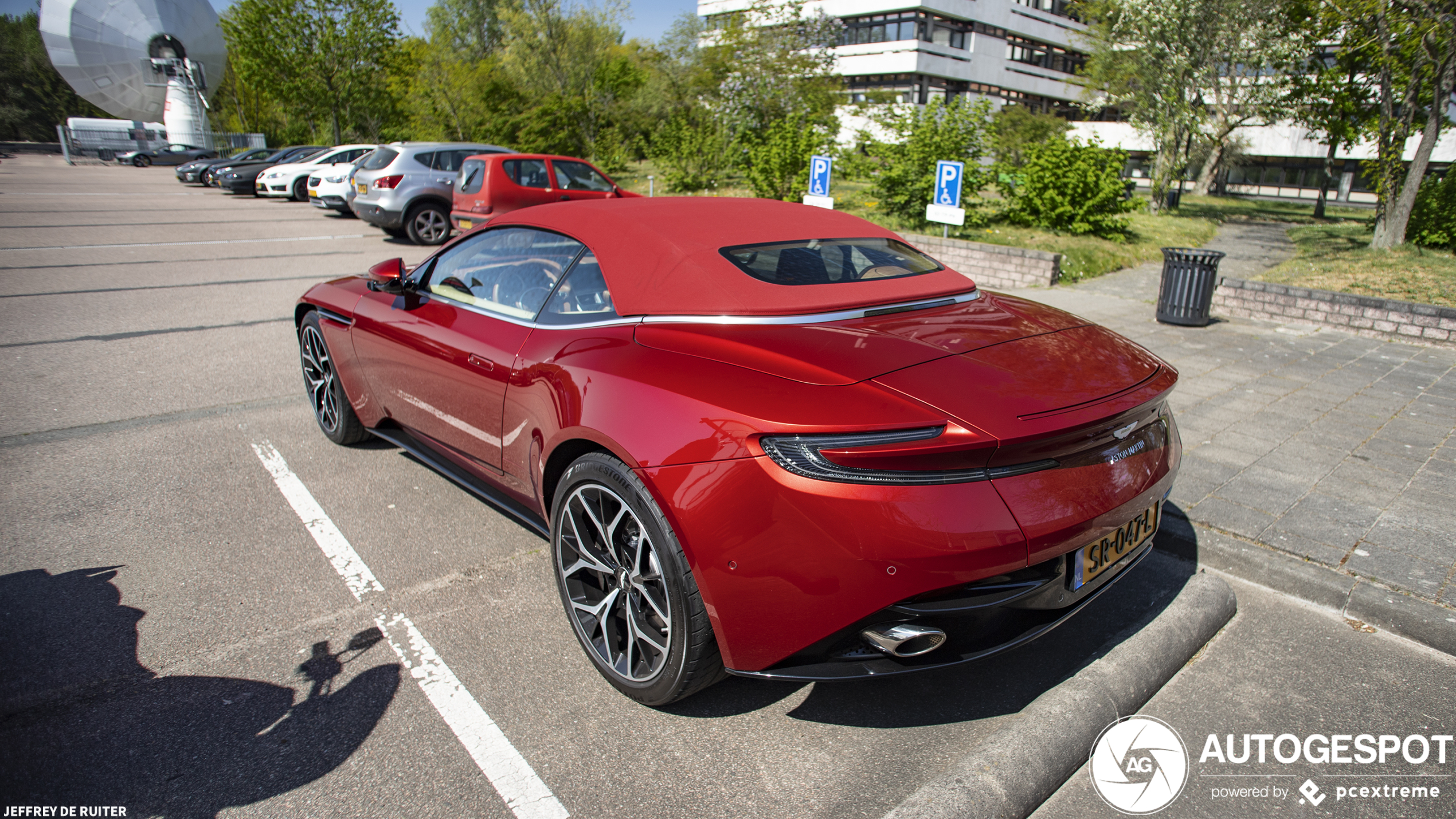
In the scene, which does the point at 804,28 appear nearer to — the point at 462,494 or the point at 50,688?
the point at 462,494

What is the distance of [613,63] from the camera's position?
37625 mm

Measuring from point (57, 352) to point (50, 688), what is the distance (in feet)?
18.8

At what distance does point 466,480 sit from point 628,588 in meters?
1.26

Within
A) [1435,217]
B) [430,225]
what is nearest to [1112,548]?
[430,225]

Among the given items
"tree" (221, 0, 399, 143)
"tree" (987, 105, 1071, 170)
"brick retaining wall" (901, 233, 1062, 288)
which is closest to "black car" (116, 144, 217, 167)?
"tree" (221, 0, 399, 143)

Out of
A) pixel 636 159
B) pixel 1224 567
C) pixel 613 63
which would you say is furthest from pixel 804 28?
pixel 1224 567

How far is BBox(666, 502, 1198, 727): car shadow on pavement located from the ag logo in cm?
26

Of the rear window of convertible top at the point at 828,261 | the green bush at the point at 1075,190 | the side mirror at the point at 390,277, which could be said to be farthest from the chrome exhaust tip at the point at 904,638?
the green bush at the point at 1075,190

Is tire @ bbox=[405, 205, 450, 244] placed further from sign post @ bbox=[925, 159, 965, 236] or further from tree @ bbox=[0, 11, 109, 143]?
tree @ bbox=[0, 11, 109, 143]

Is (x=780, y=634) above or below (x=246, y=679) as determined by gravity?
above

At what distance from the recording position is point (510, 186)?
12812 mm

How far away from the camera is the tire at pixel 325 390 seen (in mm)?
4570

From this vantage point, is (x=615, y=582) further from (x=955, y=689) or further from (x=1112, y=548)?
(x=1112, y=548)

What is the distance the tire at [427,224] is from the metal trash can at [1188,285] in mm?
12160
